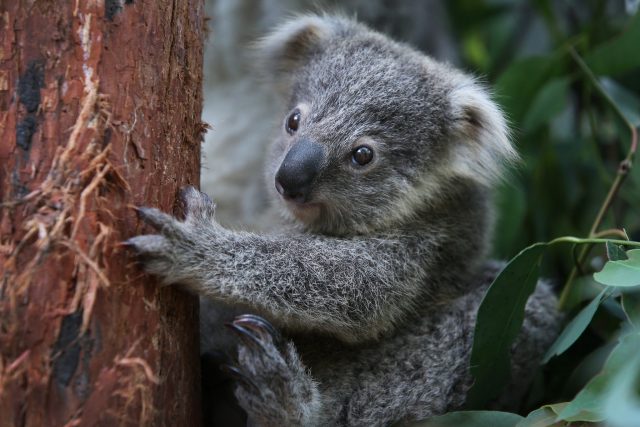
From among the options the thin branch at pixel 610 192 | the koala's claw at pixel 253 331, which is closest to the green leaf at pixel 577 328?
the thin branch at pixel 610 192

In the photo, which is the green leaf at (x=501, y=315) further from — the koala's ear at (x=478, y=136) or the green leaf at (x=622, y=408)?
the green leaf at (x=622, y=408)

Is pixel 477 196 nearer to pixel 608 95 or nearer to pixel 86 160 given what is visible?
pixel 608 95

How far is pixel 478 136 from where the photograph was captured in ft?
9.45

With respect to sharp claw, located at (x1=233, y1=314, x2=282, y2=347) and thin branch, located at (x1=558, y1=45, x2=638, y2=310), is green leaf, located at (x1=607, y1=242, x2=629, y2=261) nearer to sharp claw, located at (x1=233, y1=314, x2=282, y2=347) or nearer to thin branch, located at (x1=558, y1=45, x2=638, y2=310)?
thin branch, located at (x1=558, y1=45, x2=638, y2=310)

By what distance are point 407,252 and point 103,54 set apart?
4.40 ft

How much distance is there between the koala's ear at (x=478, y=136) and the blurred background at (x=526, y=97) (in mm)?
792

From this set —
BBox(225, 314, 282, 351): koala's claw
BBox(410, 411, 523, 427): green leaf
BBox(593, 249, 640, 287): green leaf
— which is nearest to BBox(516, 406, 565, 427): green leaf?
BBox(410, 411, 523, 427): green leaf

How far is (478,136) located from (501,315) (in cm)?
82

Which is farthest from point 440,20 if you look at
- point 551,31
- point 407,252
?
point 407,252

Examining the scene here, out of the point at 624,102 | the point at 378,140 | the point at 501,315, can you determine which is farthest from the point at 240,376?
the point at 624,102

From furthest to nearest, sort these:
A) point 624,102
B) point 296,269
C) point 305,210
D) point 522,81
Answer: point 522,81, point 624,102, point 305,210, point 296,269

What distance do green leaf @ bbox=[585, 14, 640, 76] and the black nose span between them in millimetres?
1939

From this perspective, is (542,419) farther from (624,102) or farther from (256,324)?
(624,102)

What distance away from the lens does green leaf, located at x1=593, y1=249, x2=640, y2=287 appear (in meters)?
1.96
